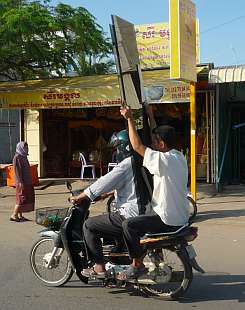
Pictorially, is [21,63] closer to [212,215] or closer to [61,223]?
[212,215]

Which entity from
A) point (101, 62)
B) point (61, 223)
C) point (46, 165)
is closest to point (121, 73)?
point (61, 223)

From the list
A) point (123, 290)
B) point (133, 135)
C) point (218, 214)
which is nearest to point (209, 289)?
point (123, 290)

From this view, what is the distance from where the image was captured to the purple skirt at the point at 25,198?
1148 centimetres

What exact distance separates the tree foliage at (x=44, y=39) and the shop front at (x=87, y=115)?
0.98m

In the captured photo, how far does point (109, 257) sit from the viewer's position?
611cm

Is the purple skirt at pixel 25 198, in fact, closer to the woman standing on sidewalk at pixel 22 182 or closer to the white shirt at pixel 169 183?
the woman standing on sidewalk at pixel 22 182

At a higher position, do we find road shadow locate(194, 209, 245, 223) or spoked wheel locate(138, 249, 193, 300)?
spoked wheel locate(138, 249, 193, 300)

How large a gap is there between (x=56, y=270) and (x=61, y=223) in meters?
0.59

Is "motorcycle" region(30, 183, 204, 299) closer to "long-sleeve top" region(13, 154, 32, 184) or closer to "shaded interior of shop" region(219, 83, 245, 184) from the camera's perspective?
"long-sleeve top" region(13, 154, 32, 184)

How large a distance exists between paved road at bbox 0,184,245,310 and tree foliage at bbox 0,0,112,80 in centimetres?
732

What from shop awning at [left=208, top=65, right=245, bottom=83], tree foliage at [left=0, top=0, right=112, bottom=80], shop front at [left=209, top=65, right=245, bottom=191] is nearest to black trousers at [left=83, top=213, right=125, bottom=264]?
shop awning at [left=208, top=65, right=245, bottom=83]

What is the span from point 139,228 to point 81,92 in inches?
397

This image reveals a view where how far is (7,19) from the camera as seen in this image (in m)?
15.7

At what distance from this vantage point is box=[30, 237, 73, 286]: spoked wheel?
6457 millimetres
